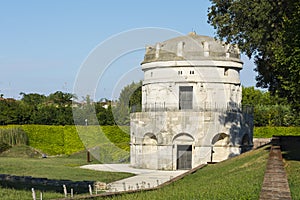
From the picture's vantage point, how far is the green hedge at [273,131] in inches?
2467

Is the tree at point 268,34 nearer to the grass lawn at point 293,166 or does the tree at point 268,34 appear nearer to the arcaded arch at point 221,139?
the grass lawn at point 293,166

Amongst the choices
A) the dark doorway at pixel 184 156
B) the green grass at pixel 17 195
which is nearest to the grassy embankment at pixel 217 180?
the green grass at pixel 17 195

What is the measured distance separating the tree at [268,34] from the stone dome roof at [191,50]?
1273 centimetres

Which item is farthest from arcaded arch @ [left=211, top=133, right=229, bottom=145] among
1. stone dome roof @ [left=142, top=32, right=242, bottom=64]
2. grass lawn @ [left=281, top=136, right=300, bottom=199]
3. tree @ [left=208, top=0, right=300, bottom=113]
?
tree @ [left=208, top=0, right=300, bottom=113]

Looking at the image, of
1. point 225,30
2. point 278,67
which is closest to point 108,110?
point 225,30

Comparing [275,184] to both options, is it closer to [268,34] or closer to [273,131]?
[268,34]

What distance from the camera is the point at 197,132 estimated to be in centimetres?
4128

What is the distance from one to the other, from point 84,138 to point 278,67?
150 feet

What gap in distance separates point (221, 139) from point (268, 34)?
18.7 meters

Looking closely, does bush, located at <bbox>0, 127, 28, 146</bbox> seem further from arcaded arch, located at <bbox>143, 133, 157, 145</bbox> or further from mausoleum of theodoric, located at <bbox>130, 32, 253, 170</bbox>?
arcaded arch, located at <bbox>143, 133, 157, 145</bbox>

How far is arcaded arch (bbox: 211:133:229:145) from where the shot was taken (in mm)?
41719

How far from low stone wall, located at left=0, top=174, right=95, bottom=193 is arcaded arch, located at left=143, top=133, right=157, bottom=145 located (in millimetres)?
13320

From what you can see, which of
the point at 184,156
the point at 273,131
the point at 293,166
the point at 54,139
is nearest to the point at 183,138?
the point at 184,156

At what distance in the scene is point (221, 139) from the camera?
42.2m
